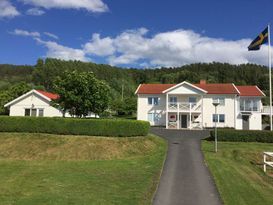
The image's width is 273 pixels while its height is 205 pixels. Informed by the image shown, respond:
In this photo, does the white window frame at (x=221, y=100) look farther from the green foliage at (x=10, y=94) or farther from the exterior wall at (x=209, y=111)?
the green foliage at (x=10, y=94)

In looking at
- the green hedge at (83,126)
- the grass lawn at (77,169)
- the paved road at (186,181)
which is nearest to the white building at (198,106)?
the green hedge at (83,126)

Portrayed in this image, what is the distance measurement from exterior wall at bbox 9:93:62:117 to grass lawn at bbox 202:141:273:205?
23311 millimetres

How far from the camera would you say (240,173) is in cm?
1864

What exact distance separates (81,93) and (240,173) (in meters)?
18.8

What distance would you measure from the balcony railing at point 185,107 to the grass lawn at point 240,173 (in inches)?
581

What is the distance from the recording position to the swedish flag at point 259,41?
108ft

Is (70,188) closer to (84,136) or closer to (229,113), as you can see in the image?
(84,136)

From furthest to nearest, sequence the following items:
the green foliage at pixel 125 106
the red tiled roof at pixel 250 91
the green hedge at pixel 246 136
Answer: the green foliage at pixel 125 106 → the red tiled roof at pixel 250 91 → the green hedge at pixel 246 136

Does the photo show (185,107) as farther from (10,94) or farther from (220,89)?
(10,94)

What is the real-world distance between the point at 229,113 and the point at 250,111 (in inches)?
191

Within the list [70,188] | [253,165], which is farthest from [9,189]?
[253,165]

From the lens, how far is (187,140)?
3184 centimetres

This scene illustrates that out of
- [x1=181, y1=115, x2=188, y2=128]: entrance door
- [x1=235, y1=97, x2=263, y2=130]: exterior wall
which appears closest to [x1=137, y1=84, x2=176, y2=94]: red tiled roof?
[x1=181, y1=115, x2=188, y2=128]: entrance door

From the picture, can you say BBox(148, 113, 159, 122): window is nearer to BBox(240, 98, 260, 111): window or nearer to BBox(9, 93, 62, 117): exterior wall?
BBox(240, 98, 260, 111): window
